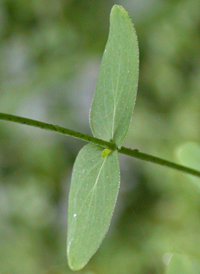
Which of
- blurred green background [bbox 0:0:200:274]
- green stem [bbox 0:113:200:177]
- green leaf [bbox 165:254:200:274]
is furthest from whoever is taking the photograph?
blurred green background [bbox 0:0:200:274]

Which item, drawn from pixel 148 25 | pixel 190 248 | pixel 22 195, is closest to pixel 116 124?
pixel 190 248

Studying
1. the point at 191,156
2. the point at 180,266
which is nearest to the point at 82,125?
the point at 191,156

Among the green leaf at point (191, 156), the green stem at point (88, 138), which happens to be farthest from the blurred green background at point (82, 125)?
the green stem at point (88, 138)

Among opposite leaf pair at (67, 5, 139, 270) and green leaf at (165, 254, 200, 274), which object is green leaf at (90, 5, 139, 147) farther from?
green leaf at (165, 254, 200, 274)

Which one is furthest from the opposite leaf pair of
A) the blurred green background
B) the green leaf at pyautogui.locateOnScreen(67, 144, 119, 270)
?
the blurred green background

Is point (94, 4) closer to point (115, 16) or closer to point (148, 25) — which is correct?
point (148, 25)
